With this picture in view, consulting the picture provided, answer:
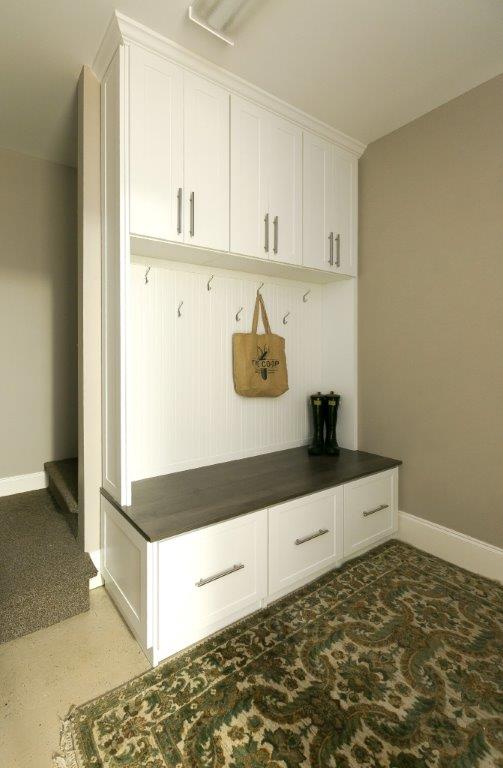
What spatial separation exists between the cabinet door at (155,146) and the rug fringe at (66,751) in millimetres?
1731

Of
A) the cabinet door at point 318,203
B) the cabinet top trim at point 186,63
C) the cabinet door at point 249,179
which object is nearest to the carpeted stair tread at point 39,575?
the cabinet door at point 249,179

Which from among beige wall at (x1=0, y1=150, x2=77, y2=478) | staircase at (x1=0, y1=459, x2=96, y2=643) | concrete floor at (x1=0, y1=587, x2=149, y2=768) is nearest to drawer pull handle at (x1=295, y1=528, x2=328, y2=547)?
concrete floor at (x1=0, y1=587, x2=149, y2=768)

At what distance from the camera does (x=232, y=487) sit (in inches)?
73.3

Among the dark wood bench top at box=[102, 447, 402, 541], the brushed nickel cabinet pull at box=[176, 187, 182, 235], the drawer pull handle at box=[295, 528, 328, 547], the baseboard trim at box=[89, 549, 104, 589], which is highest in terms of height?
the brushed nickel cabinet pull at box=[176, 187, 182, 235]

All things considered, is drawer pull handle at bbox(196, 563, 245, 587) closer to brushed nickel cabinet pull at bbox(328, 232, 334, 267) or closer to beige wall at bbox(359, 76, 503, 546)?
beige wall at bbox(359, 76, 503, 546)

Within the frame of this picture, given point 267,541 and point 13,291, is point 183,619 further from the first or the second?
point 13,291

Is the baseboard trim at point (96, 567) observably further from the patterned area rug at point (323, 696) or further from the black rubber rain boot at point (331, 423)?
the black rubber rain boot at point (331, 423)

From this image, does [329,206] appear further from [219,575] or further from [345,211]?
[219,575]

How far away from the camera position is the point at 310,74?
73.0 inches

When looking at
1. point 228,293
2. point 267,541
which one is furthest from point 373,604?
point 228,293

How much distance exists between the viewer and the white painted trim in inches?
100.0

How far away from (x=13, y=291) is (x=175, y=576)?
6.96 feet

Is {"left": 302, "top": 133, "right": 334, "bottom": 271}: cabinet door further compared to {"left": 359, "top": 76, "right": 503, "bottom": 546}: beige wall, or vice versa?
{"left": 302, "top": 133, "right": 334, "bottom": 271}: cabinet door

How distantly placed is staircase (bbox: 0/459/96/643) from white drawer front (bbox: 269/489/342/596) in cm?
82
